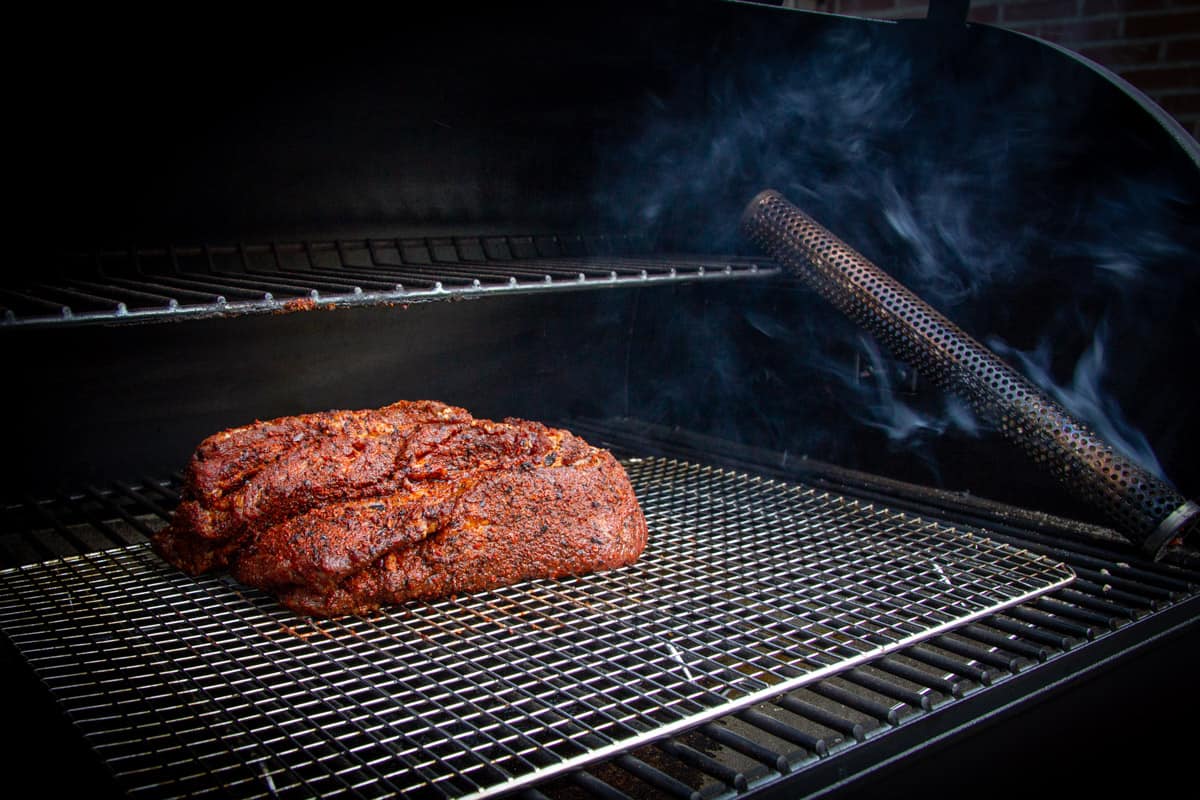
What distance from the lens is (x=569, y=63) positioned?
3371 millimetres

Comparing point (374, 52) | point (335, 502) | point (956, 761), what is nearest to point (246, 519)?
point (335, 502)

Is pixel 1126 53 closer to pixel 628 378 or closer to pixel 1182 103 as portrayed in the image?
pixel 1182 103

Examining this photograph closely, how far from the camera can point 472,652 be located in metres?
2.17

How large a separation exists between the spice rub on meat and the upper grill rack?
39 cm

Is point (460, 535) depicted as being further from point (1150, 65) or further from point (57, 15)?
point (1150, 65)

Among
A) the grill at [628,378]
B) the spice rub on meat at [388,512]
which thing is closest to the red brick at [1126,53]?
the grill at [628,378]

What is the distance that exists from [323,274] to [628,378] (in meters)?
1.79

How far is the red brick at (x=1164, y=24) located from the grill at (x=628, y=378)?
2.46m

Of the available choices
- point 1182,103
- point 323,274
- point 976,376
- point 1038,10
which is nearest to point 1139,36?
point 1182,103

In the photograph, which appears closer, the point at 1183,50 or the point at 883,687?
the point at 883,687

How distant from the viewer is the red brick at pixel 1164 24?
482 centimetres

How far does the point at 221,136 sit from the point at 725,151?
6.15ft

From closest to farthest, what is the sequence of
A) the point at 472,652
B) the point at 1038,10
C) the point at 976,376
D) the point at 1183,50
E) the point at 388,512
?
the point at 472,652
the point at 388,512
the point at 976,376
the point at 1183,50
the point at 1038,10

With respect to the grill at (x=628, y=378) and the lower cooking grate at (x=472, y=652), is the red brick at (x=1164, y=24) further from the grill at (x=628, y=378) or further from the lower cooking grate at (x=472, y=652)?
the lower cooking grate at (x=472, y=652)
